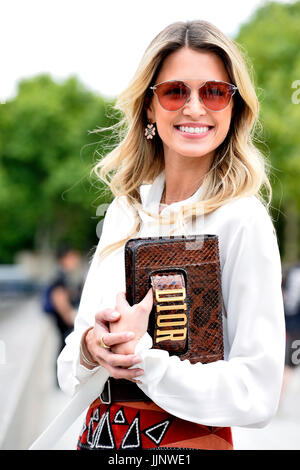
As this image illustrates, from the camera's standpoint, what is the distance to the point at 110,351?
1.76m

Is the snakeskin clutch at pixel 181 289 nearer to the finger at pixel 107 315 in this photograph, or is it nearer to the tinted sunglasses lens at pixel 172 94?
the finger at pixel 107 315

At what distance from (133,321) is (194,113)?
0.59 metres

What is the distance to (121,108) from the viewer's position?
2.27 meters

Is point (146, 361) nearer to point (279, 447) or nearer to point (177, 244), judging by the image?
point (177, 244)

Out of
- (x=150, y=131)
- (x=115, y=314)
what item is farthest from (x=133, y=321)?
(x=150, y=131)

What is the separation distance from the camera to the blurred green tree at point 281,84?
2314 centimetres

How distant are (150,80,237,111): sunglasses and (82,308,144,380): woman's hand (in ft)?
1.96

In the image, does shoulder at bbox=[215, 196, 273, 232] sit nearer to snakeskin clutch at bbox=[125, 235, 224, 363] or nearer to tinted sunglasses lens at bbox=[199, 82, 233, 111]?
snakeskin clutch at bbox=[125, 235, 224, 363]

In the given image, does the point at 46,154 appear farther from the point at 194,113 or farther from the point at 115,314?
the point at 115,314

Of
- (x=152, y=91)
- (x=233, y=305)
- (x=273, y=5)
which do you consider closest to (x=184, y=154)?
(x=152, y=91)

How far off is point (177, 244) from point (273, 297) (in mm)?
254

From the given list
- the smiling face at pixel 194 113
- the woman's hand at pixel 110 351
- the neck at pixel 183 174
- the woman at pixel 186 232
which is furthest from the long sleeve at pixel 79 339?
the smiling face at pixel 194 113

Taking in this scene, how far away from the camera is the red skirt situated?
1.85 m
